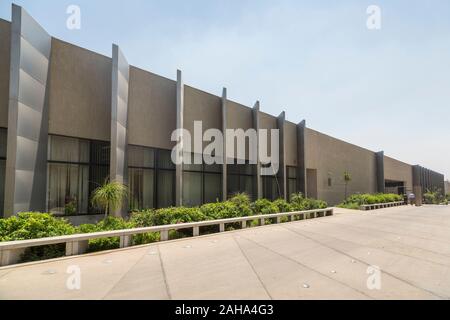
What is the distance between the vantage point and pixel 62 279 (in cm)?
599

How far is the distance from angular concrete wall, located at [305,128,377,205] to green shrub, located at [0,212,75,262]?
1002 inches

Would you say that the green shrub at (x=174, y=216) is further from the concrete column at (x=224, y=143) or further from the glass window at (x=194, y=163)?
the concrete column at (x=224, y=143)

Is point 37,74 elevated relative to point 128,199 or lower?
elevated

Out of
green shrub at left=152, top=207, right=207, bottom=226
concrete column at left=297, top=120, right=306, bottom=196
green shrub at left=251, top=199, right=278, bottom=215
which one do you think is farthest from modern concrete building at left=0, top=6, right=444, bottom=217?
concrete column at left=297, top=120, right=306, bottom=196

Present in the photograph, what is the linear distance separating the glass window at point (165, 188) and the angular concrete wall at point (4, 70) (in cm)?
802

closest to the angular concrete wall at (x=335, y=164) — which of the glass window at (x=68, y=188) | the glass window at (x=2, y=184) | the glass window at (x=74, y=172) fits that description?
the glass window at (x=74, y=172)

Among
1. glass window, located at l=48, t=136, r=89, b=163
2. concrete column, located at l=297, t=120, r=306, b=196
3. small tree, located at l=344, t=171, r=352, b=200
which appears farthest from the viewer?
small tree, located at l=344, t=171, r=352, b=200

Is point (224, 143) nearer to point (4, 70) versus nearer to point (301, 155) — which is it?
point (301, 155)

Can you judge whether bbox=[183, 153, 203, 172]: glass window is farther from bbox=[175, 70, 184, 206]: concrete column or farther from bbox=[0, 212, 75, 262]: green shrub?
bbox=[0, 212, 75, 262]: green shrub

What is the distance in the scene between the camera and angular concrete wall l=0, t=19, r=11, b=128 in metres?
11.2

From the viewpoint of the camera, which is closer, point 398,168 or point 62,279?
point 62,279
